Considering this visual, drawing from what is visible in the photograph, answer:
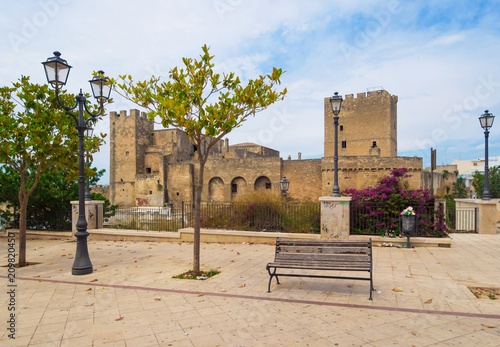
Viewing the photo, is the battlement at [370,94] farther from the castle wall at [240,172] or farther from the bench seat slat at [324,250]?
the bench seat slat at [324,250]

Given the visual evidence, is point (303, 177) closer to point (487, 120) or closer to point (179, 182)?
point (179, 182)

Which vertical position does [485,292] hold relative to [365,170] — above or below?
below

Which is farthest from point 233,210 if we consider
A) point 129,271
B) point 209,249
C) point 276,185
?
point 276,185

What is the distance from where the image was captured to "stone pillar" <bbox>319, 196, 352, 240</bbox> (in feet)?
29.5

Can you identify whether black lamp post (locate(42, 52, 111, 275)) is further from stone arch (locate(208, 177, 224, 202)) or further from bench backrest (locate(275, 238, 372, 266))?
stone arch (locate(208, 177, 224, 202))

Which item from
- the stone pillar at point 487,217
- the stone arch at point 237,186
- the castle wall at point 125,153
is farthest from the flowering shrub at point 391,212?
the castle wall at point 125,153

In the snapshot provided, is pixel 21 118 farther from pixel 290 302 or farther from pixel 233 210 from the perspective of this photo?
pixel 290 302

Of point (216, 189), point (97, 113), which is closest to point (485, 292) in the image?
point (97, 113)

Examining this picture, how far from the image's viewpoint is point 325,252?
5.27 m

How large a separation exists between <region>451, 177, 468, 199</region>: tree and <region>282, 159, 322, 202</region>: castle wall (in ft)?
60.5

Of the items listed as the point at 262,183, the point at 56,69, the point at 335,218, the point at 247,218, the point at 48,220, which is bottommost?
the point at 48,220

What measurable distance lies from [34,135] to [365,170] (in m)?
25.9

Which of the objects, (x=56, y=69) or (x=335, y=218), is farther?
(x=335, y=218)

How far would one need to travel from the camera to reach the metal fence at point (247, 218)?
1024 cm
